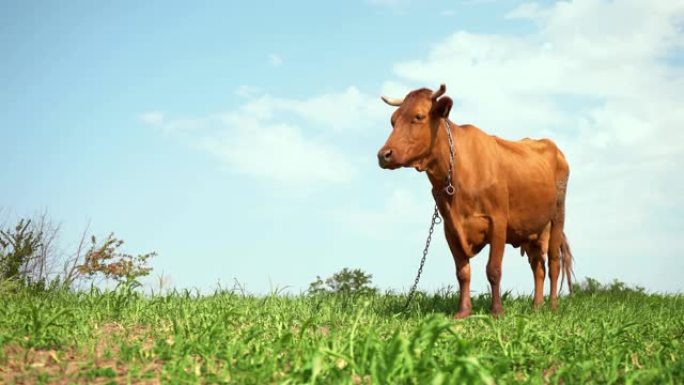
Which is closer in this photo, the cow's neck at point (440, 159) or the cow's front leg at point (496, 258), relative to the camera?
the cow's neck at point (440, 159)

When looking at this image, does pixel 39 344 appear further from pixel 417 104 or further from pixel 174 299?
pixel 417 104

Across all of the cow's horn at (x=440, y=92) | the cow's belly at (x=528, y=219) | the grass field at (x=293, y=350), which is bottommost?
the grass field at (x=293, y=350)

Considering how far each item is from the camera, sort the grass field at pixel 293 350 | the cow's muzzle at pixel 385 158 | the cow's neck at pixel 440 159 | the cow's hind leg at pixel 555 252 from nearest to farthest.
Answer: the grass field at pixel 293 350
the cow's muzzle at pixel 385 158
the cow's neck at pixel 440 159
the cow's hind leg at pixel 555 252

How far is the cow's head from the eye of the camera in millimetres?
8078

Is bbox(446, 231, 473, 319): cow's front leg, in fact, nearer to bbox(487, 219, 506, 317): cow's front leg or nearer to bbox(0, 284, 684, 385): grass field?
bbox(487, 219, 506, 317): cow's front leg

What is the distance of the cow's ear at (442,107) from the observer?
8266 millimetres

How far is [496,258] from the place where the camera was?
8648 mm

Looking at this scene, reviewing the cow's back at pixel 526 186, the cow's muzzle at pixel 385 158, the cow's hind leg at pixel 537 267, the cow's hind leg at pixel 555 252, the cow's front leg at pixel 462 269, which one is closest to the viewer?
the cow's muzzle at pixel 385 158

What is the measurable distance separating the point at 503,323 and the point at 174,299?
3395mm

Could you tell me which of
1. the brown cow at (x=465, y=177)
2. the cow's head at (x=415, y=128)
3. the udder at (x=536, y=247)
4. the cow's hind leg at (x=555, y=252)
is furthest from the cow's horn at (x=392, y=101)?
the cow's hind leg at (x=555, y=252)

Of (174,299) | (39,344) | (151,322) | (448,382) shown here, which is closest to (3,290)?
(174,299)

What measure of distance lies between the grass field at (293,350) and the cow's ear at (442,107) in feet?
7.58

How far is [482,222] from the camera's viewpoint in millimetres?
8602

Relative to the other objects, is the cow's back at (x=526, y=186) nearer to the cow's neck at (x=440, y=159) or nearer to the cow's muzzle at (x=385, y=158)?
the cow's neck at (x=440, y=159)
